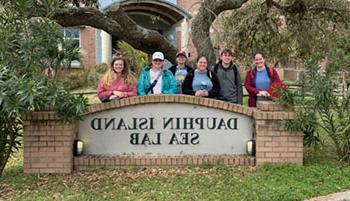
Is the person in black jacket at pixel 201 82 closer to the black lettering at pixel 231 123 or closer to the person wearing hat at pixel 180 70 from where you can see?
the person wearing hat at pixel 180 70

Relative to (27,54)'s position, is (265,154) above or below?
below

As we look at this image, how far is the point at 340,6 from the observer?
11508 millimetres

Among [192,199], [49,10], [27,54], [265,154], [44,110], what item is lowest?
[192,199]

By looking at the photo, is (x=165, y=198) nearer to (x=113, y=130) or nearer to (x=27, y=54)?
(x=113, y=130)

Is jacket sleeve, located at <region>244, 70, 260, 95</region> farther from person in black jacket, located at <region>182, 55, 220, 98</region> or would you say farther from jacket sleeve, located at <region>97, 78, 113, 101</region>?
jacket sleeve, located at <region>97, 78, 113, 101</region>

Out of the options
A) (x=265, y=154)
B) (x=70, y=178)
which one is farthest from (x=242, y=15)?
(x=70, y=178)

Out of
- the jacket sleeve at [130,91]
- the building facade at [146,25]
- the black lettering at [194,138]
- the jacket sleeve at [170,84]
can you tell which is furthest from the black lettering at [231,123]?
the building facade at [146,25]

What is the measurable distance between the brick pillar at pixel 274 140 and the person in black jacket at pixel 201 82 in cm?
81

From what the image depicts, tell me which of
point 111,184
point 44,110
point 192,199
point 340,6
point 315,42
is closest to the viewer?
point 192,199

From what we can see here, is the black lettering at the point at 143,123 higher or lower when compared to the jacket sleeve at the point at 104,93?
lower

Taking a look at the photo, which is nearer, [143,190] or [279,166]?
[143,190]

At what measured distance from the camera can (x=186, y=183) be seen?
5.79m

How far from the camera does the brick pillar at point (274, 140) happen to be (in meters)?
6.40

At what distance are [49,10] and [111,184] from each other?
223 centimetres
